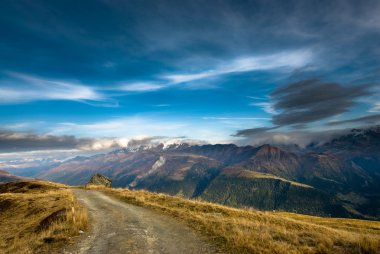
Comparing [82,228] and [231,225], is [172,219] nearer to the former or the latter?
[231,225]

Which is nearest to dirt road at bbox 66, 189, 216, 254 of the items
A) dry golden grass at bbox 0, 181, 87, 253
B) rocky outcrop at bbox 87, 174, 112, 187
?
dry golden grass at bbox 0, 181, 87, 253

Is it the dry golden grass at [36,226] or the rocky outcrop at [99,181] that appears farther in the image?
the rocky outcrop at [99,181]

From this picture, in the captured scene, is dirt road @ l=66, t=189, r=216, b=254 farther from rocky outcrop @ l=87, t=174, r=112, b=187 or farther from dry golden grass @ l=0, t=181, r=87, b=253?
rocky outcrop @ l=87, t=174, r=112, b=187

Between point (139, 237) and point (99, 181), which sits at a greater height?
point (139, 237)

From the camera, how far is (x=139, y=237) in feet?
52.2

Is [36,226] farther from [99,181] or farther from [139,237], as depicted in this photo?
[99,181]

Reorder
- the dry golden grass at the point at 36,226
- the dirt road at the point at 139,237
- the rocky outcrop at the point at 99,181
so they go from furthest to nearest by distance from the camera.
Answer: the rocky outcrop at the point at 99,181, the dry golden grass at the point at 36,226, the dirt road at the point at 139,237

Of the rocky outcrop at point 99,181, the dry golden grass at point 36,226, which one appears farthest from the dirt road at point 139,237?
the rocky outcrop at point 99,181

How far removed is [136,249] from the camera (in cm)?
1355

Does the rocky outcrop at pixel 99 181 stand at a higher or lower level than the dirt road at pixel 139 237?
lower

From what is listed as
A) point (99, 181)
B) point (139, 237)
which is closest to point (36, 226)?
point (139, 237)

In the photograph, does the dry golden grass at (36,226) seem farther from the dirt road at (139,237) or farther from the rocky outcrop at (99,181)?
the rocky outcrop at (99,181)

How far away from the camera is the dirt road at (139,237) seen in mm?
13719

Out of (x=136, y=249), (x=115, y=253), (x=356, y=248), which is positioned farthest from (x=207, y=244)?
(x=356, y=248)
